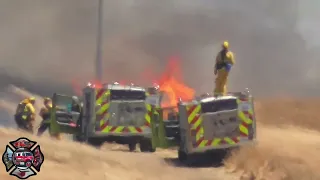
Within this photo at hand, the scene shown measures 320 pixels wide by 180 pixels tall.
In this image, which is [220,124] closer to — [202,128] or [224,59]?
[202,128]

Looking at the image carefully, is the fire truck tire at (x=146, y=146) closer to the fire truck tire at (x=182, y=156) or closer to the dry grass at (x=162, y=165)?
the dry grass at (x=162, y=165)

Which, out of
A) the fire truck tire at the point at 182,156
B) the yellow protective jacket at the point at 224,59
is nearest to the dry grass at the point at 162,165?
the fire truck tire at the point at 182,156

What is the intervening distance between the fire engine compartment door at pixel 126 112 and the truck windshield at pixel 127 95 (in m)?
0.10

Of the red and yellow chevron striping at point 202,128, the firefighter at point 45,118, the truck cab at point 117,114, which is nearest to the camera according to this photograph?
the red and yellow chevron striping at point 202,128

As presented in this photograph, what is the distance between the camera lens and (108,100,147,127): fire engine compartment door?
48.5ft

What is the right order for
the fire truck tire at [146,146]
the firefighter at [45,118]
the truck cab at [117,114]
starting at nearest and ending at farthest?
1. the truck cab at [117,114]
2. the fire truck tire at [146,146]
3. the firefighter at [45,118]

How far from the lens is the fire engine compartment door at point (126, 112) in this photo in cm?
1477

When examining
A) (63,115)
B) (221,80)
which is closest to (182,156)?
(221,80)

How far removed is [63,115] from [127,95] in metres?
1.99

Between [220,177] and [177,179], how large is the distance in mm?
1227

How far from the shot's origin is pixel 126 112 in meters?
14.8

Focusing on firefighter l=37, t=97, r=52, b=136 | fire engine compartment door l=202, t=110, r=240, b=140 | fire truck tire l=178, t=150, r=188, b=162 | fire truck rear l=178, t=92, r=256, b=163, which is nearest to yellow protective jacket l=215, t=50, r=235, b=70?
fire truck rear l=178, t=92, r=256, b=163

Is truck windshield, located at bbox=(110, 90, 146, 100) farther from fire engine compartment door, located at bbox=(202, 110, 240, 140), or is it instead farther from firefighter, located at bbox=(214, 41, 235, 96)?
fire engine compartment door, located at bbox=(202, 110, 240, 140)

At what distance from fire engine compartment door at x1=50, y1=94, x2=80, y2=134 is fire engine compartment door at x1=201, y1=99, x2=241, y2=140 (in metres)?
4.13
